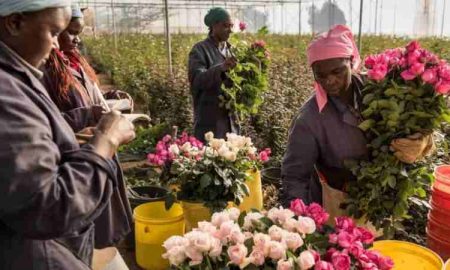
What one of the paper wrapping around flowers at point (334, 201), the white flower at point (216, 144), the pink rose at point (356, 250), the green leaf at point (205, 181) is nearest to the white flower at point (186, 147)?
the white flower at point (216, 144)

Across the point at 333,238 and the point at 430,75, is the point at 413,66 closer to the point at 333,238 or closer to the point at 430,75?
the point at 430,75

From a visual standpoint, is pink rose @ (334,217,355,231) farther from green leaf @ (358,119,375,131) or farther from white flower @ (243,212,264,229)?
green leaf @ (358,119,375,131)

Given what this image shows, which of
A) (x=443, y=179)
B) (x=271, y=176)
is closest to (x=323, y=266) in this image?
(x=443, y=179)

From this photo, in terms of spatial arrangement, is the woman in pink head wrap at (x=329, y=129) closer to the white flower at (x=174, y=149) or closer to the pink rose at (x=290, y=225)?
the pink rose at (x=290, y=225)

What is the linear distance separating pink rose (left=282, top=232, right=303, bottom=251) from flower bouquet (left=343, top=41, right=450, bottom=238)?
689 millimetres

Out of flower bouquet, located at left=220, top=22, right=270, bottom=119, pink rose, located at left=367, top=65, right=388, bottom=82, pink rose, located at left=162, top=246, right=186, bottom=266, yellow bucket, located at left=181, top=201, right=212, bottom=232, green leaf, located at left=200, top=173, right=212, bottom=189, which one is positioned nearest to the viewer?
pink rose, located at left=162, top=246, right=186, bottom=266

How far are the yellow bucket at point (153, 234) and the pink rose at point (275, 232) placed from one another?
5.48 ft

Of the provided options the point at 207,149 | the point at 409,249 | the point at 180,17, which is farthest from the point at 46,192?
the point at 180,17

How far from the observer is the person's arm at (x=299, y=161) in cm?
191

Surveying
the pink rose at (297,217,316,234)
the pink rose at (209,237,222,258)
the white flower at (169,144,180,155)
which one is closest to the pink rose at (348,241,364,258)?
the pink rose at (297,217,316,234)

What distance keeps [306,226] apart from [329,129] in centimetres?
A: 72

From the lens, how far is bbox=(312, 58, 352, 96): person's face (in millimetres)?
1864

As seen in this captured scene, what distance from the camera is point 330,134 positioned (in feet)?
6.25

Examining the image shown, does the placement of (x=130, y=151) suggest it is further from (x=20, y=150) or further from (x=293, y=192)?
(x=20, y=150)
